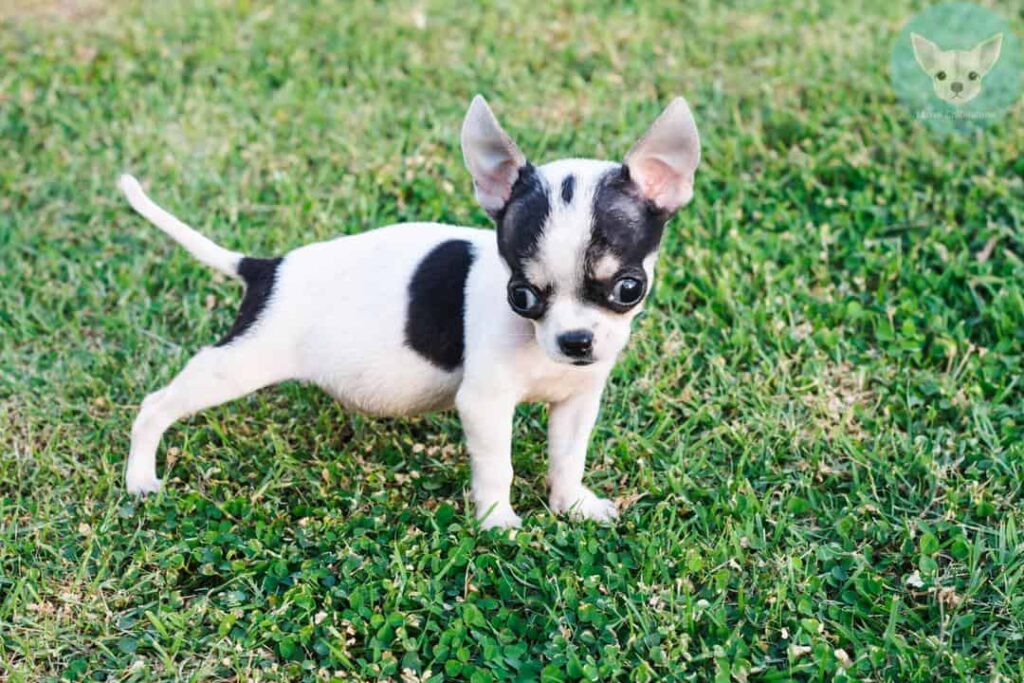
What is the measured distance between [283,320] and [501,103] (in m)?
3.08

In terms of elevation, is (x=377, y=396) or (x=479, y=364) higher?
(x=479, y=364)

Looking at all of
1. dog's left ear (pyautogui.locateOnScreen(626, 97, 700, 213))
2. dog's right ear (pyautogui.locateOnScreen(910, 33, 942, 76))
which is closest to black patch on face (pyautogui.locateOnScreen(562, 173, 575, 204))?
dog's left ear (pyautogui.locateOnScreen(626, 97, 700, 213))

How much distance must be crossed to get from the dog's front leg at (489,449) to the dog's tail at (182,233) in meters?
1.14

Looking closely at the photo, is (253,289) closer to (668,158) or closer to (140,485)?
(140,485)

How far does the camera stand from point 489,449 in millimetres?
4137

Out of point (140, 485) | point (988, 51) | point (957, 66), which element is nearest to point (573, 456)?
point (140, 485)

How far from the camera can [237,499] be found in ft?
14.9

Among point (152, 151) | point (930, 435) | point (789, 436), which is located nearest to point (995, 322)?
point (930, 435)

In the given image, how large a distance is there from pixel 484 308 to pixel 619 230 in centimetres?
64

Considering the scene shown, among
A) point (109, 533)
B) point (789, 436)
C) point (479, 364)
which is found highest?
point (479, 364)

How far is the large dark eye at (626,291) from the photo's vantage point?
3.61 metres

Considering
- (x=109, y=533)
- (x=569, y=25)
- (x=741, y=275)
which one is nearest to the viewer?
(x=109, y=533)

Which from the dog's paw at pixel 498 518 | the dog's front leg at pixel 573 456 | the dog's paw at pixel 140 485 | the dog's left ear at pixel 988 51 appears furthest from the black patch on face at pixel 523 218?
the dog's left ear at pixel 988 51

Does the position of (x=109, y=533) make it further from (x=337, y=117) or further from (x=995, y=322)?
(x=995, y=322)
